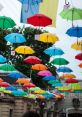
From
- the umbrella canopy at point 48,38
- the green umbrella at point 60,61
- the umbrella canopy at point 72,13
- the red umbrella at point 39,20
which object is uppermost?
the umbrella canopy at point 72,13

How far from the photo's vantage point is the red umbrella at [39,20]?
14.5 meters

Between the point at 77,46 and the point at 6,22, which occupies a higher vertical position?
the point at 6,22

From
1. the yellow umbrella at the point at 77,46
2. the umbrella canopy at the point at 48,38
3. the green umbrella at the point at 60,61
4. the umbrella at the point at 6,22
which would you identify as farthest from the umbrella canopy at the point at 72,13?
the green umbrella at the point at 60,61

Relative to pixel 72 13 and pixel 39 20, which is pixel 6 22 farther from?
pixel 72 13

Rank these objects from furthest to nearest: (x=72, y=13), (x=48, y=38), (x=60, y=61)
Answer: (x=60, y=61)
(x=48, y=38)
(x=72, y=13)

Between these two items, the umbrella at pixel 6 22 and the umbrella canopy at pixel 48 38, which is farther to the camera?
the umbrella canopy at pixel 48 38

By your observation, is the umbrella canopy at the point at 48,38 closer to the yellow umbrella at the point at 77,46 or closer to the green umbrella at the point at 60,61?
the yellow umbrella at the point at 77,46

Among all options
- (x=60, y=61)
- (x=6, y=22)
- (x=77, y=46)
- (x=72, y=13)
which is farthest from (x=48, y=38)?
(x=60, y=61)

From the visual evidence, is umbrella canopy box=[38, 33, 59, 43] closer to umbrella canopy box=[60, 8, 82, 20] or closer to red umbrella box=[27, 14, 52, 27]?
red umbrella box=[27, 14, 52, 27]

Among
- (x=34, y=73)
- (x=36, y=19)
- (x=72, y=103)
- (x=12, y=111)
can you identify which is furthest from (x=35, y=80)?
(x=36, y=19)

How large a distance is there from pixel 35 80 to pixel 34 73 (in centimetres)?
76

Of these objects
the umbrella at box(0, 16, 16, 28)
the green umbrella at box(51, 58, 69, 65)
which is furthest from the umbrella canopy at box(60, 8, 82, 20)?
the green umbrella at box(51, 58, 69, 65)

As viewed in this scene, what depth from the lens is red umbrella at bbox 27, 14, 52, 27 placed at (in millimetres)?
14477

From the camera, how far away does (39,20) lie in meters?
14.9
